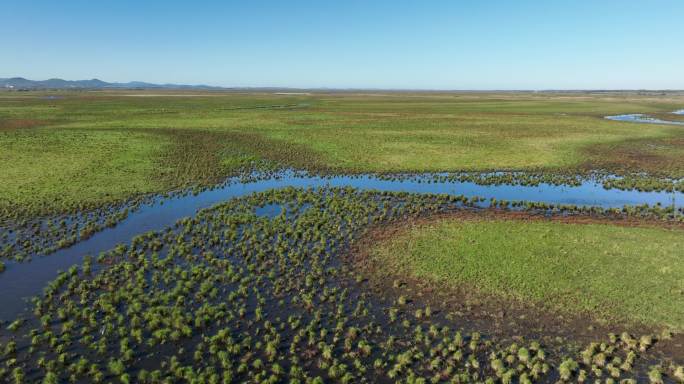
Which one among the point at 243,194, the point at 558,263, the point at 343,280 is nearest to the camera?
the point at 343,280

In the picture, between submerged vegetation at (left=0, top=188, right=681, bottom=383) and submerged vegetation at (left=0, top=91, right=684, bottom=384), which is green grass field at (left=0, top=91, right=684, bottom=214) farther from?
submerged vegetation at (left=0, top=188, right=681, bottom=383)

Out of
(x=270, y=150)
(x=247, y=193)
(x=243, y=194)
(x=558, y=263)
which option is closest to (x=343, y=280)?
(x=558, y=263)

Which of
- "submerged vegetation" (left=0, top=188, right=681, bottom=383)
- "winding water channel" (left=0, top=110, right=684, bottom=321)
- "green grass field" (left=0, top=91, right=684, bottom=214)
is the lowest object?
"submerged vegetation" (left=0, top=188, right=681, bottom=383)

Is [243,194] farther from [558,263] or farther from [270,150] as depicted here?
[558,263]

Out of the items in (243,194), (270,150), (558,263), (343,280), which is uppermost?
(270,150)

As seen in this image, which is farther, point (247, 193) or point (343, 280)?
point (247, 193)

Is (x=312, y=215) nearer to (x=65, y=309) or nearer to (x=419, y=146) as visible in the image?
(x=65, y=309)

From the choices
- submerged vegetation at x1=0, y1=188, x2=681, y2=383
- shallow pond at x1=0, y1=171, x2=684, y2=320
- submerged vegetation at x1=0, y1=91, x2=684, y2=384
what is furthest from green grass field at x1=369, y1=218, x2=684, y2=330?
shallow pond at x1=0, y1=171, x2=684, y2=320
